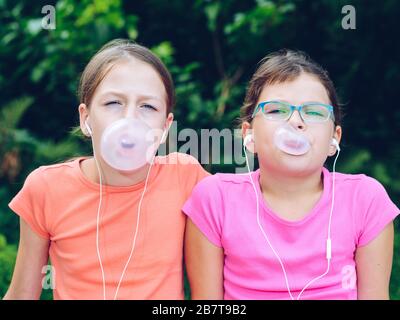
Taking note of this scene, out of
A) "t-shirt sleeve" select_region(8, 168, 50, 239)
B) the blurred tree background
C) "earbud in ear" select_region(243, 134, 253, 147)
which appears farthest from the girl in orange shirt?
the blurred tree background

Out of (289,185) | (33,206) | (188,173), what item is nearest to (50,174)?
(33,206)

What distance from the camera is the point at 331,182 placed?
2006mm

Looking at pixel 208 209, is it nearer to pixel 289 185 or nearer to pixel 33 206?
pixel 289 185

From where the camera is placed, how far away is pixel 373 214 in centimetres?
193

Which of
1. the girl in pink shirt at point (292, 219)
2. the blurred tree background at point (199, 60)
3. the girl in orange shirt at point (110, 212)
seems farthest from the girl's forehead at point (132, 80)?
the blurred tree background at point (199, 60)

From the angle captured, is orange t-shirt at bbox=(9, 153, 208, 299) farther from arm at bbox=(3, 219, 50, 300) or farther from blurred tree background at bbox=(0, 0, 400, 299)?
blurred tree background at bbox=(0, 0, 400, 299)

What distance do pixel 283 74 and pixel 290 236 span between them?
49 centimetres

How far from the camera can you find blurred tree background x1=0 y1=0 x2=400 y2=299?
3.27 metres

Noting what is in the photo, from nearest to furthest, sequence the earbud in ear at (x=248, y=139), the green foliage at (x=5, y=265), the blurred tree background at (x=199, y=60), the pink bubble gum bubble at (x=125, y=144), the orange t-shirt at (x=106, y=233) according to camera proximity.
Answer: the pink bubble gum bubble at (x=125, y=144) < the orange t-shirt at (x=106, y=233) < the earbud in ear at (x=248, y=139) < the green foliage at (x=5, y=265) < the blurred tree background at (x=199, y=60)

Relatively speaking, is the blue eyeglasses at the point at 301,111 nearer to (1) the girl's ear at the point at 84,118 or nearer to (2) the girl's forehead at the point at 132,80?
(2) the girl's forehead at the point at 132,80

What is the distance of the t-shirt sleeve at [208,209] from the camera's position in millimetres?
1942

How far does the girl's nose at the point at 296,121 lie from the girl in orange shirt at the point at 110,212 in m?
0.39

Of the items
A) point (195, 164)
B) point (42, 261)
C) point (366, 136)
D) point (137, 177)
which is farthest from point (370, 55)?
point (42, 261)

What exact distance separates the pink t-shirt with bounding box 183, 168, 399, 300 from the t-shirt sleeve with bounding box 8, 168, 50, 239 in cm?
44
